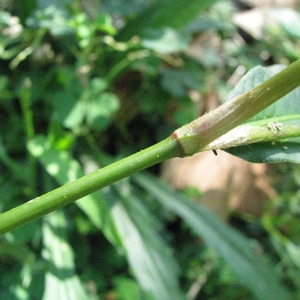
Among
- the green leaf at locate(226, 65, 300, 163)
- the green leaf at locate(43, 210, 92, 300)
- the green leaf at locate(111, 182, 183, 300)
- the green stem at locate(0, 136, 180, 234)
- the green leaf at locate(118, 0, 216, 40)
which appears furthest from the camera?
the green leaf at locate(118, 0, 216, 40)

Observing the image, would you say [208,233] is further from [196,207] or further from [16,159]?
[16,159]

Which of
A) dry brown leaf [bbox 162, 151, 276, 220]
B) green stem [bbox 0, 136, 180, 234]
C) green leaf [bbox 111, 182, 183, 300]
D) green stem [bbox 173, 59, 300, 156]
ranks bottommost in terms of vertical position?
dry brown leaf [bbox 162, 151, 276, 220]

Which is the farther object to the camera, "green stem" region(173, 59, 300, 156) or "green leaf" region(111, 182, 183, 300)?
"green leaf" region(111, 182, 183, 300)

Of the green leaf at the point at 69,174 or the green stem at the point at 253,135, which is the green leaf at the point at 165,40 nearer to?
the green leaf at the point at 69,174

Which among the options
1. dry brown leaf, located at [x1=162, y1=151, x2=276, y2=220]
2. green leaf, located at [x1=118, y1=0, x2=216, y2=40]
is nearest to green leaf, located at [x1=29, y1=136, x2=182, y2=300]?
dry brown leaf, located at [x1=162, y1=151, x2=276, y2=220]

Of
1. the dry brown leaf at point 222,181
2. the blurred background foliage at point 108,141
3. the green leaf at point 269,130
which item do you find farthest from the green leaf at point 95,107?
the green leaf at point 269,130

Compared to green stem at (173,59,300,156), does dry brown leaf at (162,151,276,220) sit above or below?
below

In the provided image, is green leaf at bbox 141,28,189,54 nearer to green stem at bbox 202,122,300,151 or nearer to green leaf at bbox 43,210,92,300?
green leaf at bbox 43,210,92,300

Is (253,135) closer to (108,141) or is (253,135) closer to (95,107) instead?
(95,107)

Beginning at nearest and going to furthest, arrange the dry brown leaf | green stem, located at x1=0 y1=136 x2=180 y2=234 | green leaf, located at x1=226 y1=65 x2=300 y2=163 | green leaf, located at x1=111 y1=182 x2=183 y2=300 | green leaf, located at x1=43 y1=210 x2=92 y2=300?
green stem, located at x1=0 y1=136 x2=180 y2=234 → green leaf, located at x1=226 y1=65 x2=300 y2=163 → green leaf, located at x1=43 y1=210 x2=92 y2=300 → green leaf, located at x1=111 y1=182 x2=183 y2=300 → the dry brown leaf
